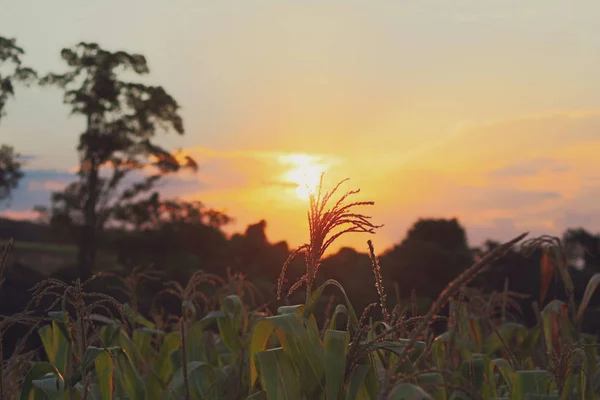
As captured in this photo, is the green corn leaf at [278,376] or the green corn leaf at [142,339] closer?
the green corn leaf at [278,376]

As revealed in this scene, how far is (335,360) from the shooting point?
3.00 m

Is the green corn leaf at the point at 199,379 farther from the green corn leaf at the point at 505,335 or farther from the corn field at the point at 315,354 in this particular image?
the green corn leaf at the point at 505,335

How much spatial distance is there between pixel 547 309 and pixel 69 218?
1133 inches

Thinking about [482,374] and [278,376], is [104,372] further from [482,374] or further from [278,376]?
[482,374]

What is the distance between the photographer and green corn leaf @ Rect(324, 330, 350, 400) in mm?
3004

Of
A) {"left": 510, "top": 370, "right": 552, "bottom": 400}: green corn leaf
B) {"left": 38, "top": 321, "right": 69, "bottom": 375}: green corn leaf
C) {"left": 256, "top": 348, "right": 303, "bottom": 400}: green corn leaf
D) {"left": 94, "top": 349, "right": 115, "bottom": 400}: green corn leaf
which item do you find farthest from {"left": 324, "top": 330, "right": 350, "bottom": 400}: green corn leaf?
{"left": 38, "top": 321, "right": 69, "bottom": 375}: green corn leaf

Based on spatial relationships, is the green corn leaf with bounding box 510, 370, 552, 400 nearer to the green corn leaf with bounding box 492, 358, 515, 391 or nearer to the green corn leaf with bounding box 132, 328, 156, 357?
the green corn leaf with bounding box 492, 358, 515, 391

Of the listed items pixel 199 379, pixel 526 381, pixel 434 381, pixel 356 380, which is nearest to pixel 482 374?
pixel 526 381

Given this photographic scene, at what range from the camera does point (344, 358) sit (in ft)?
9.86

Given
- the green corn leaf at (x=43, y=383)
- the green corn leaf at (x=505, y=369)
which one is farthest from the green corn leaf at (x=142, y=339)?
the green corn leaf at (x=505, y=369)

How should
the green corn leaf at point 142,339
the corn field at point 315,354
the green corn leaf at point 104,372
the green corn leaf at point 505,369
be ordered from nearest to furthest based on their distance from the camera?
1. the corn field at point 315,354
2. the green corn leaf at point 104,372
3. the green corn leaf at point 505,369
4. the green corn leaf at point 142,339

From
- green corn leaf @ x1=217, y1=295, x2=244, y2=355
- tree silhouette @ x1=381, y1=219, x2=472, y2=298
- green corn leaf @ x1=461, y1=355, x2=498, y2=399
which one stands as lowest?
green corn leaf @ x1=461, y1=355, x2=498, y2=399

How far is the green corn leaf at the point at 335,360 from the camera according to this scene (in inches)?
118

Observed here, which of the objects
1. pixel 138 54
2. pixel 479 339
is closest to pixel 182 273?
pixel 479 339
